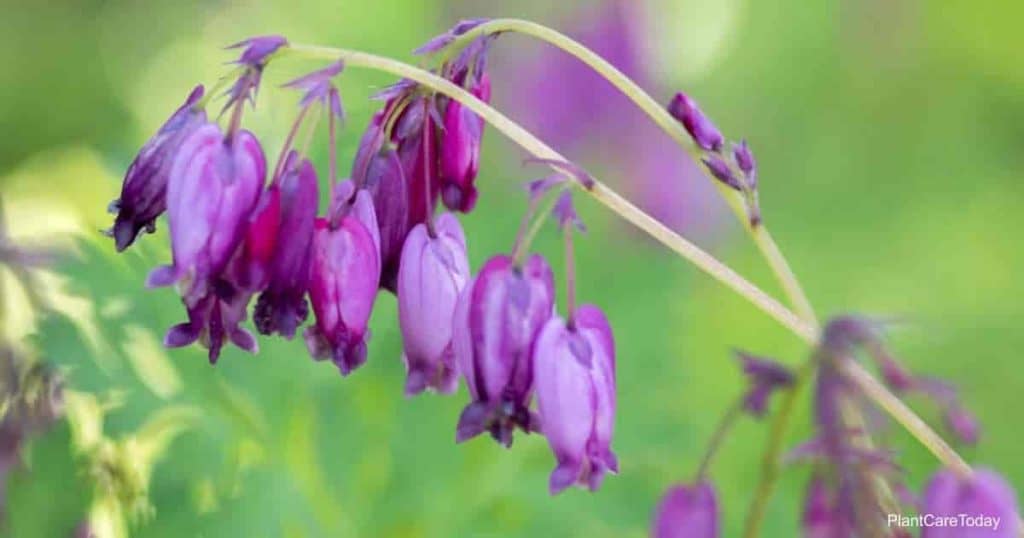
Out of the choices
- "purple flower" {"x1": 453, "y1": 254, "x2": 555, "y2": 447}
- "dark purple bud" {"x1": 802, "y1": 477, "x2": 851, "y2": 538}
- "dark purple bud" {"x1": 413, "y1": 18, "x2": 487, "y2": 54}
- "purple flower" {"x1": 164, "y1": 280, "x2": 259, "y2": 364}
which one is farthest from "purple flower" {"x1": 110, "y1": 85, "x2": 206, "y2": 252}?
"dark purple bud" {"x1": 802, "y1": 477, "x2": 851, "y2": 538}

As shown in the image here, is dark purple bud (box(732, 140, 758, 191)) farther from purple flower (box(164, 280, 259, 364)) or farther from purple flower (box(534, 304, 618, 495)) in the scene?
purple flower (box(164, 280, 259, 364))

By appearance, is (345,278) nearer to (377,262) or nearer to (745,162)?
(377,262)

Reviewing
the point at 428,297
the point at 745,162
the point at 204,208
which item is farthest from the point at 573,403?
the point at 204,208

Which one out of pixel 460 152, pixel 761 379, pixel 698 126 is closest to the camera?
pixel 761 379

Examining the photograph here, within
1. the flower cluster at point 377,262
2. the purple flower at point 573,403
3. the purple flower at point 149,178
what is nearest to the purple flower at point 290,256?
the flower cluster at point 377,262

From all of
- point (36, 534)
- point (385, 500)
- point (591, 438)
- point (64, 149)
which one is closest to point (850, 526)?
point (591, 438)

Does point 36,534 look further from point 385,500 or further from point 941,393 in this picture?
point 941,393

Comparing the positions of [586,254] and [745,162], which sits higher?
[745,162]
